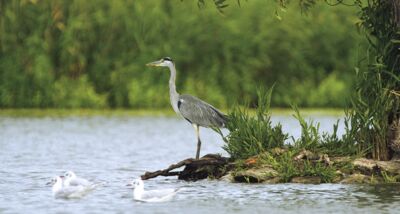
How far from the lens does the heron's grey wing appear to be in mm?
18672

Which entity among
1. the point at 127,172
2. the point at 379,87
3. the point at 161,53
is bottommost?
the point at 127,172

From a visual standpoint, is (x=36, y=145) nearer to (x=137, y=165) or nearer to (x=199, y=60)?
(x=137, y=165)

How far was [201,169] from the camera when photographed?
1747 centimetres

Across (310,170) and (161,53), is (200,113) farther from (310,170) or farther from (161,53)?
(161,53)

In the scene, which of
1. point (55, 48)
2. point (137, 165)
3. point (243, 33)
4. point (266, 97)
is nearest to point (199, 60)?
point (243, 33)

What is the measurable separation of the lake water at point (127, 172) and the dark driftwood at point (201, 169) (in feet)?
0.55

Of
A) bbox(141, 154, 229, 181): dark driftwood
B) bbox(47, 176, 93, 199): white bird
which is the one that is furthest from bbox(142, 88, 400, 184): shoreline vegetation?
bbox(47, 176, 93, 199): white bird

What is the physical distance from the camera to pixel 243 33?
33.3 m

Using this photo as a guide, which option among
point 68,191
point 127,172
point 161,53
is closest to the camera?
point 68,191

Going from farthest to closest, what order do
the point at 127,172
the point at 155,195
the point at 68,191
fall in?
the point at 127,172
the point at 68,191
the point at 155,195

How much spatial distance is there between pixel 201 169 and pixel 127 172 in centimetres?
240

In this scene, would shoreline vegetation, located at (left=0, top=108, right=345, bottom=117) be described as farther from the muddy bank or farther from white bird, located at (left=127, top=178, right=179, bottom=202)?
white bird, located at (left=127, top=178, right=179, bottom=202)

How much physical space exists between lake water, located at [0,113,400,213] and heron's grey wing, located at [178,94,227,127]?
39.1 inches

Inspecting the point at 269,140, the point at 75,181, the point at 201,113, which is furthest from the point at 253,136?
the point at 75,181
